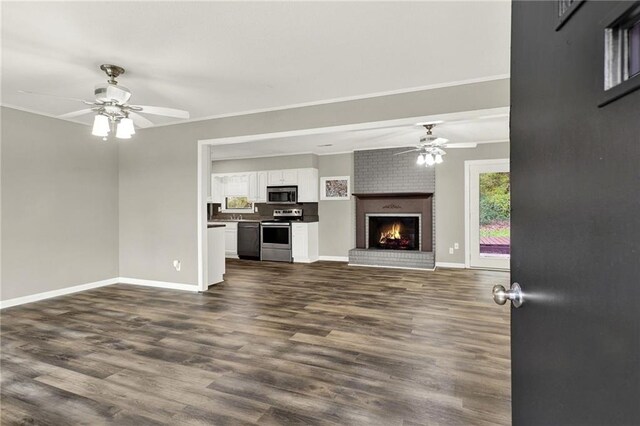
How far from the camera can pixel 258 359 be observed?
8.55ft

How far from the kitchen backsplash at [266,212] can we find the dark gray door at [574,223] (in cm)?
679

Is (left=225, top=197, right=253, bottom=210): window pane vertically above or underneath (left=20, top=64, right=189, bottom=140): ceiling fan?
underneath

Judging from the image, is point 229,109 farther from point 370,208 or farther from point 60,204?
point 370,208

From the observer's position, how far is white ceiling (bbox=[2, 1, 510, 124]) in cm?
224

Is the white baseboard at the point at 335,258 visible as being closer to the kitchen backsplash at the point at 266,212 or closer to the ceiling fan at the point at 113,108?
the kitchen backsplash at the point at 266,212

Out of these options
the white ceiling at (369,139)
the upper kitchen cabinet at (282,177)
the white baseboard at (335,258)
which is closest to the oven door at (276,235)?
the white baseboard at (335,258)

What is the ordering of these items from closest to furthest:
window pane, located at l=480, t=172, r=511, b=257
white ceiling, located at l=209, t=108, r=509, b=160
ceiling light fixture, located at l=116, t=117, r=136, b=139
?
ceiling light fixture, located at l=116, t=117, r=136, b=139
white ceiling, located at l=209, t=108, r=509, b=160
window pane, located at l=480, t=172, r=511, b=257

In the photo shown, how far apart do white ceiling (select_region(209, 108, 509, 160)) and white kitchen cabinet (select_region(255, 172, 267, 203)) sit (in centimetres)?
50

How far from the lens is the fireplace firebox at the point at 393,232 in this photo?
702cm

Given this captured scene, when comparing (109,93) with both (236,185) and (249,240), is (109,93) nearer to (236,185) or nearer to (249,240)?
(249,240)

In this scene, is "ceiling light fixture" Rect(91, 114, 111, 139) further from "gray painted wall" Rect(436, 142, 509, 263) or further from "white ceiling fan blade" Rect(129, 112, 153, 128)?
"gray painted wall" Rect(436, 142, 509, 263)

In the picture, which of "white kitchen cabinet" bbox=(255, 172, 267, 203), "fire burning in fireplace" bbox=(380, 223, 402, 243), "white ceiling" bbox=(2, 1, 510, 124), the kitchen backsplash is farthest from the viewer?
"white kitchen cabinet" bbox=(255, 172, 267, 203)

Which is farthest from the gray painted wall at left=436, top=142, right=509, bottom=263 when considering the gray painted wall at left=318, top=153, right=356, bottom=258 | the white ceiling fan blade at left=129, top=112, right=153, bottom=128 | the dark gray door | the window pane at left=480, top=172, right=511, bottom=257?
the dark gray door

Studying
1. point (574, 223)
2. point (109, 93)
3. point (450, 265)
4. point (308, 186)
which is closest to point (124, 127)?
point (109, 93)
